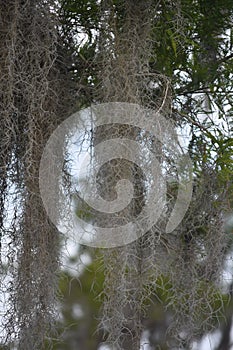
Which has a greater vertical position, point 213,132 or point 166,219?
point 213,132

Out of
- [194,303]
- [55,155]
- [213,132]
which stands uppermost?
[213,132]

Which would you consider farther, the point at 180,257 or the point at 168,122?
the point at 180,257

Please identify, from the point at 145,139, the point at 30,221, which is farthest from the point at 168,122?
the point at 30,221

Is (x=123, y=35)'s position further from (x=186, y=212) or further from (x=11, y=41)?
(x=186, y=212)

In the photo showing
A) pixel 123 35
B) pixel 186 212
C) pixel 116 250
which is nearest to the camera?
pixel 116 250

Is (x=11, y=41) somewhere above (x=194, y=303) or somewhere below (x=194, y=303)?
above

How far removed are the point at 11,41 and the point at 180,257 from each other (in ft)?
1.52

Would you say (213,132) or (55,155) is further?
(213,132)

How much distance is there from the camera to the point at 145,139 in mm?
990

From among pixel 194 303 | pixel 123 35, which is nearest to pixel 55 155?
pixel 123 35

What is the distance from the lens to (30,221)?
0.98 m

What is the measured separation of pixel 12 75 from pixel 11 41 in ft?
0.17

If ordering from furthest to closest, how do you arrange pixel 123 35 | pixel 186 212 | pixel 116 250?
1. pixel 186 212
2. pixel 123 35
3. pixel 116 250

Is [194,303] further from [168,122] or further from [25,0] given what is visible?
[25,0]
